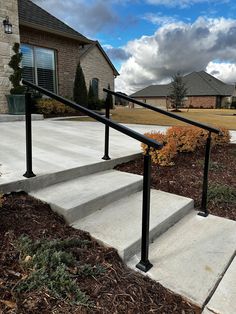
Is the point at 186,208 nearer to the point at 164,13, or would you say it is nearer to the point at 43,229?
the point at 43,229

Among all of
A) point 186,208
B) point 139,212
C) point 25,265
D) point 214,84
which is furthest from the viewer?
point 214,84

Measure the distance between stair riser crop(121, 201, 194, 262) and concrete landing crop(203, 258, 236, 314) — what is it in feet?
2.03

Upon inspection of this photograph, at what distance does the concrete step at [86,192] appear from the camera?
7.75ft

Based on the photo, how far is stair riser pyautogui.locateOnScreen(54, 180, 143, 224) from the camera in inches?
90.7

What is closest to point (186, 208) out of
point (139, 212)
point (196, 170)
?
point (139, 212)

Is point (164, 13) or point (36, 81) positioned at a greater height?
point (164, 13)

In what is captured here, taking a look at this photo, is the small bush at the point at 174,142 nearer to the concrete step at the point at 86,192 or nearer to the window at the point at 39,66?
the concrete step at the point at 86,192

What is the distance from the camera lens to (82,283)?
1644mm

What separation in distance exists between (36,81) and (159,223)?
10239 mm

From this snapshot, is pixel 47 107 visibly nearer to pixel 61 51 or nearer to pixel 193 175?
pixel 61 51

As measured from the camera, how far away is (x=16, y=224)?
2.06 m

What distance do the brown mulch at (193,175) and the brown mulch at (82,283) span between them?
57.6 inches

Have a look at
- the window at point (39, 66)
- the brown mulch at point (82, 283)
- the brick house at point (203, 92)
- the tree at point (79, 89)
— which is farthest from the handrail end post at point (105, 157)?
the brick house at point (203, 92)

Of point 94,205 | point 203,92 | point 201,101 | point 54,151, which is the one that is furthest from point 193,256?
point 203,92
